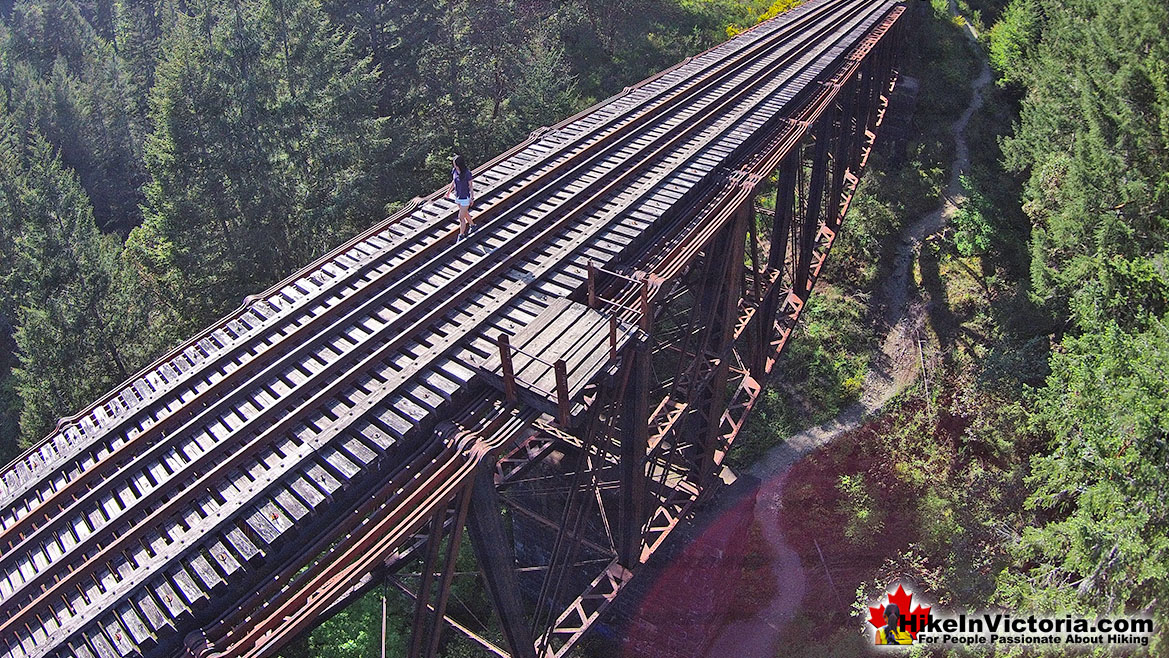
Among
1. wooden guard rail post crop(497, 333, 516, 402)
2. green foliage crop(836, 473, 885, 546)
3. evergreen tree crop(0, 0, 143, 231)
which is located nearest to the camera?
wooden guard rail post crop(497, 333, 516, 402)

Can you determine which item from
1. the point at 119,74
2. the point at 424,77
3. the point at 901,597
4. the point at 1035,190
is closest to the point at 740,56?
the point at 1035,190

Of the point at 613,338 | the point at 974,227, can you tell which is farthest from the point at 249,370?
the point at 974,227

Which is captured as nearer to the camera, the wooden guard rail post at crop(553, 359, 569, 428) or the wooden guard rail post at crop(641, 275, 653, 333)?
the wooden guard rail post at crop(553, 359, 569, 428)

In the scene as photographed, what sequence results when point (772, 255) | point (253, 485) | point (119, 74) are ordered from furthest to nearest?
1. point (119, 74)
2. point (772, 255)
3. point (253, 485)

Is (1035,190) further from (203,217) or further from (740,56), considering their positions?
(203,217)

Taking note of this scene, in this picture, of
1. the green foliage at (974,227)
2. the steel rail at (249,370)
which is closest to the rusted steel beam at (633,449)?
the steel rail at (249,370)

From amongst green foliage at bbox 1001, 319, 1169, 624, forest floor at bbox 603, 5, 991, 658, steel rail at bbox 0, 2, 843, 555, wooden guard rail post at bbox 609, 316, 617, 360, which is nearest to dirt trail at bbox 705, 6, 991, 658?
forest floor at bbox 603, 5, 991, 658

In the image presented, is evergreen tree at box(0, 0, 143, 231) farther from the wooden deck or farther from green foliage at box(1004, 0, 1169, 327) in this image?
green foliage at box(1004, 0, 1169, 327)
